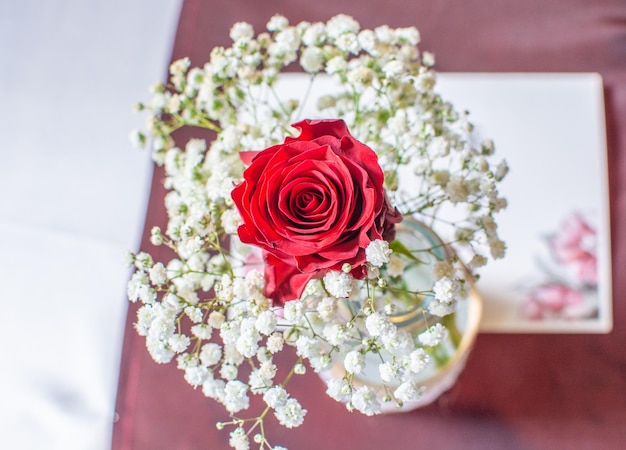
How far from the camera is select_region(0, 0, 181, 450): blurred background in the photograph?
2.67ft

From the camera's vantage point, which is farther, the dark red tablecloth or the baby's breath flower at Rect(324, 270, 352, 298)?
the dark red tablecloth

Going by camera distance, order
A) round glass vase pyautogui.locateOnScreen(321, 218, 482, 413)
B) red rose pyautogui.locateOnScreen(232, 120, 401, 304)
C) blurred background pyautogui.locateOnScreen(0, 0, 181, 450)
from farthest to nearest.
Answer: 1. blurred background pyautogui.locateOnScreen(0, 0, 181, 450)
2. round glass vase pyautogui.locateOnScreen(321, 218, 482, 413)
3. red rose pyautogui.locateOnScreen(232, 120, 401, 304)

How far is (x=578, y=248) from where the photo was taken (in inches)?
29.9

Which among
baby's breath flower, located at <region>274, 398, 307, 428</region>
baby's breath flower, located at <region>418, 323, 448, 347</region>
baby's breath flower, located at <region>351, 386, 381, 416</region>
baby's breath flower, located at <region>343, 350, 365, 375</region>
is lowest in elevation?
baby's breath flower, located at <region>274, 398, 307, 428</region>

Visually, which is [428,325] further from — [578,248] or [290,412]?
[578,248]

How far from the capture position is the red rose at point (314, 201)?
1.32ft

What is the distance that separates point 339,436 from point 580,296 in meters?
0.32

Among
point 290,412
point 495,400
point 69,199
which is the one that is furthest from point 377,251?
point 69,199

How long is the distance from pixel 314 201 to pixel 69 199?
0.58m

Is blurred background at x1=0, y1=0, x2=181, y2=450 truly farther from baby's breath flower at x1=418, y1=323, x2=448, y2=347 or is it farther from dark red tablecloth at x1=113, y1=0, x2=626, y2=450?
baby's breath flower at x1=418, y1=323, x2=448, y2=347

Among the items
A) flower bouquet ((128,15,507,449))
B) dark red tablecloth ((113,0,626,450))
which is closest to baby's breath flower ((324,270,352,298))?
flower bouquet ((128,15,507,449))

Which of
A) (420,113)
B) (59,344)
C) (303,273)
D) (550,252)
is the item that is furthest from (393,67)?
(59,344)

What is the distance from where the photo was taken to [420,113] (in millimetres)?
542

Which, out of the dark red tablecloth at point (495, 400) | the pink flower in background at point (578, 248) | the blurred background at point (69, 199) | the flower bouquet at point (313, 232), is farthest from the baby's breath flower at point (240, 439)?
the pink flower in background at point (578, 248)
